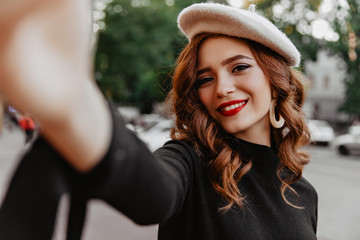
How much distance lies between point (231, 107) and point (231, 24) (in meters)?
0.30

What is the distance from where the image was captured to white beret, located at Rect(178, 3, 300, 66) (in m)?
1.24

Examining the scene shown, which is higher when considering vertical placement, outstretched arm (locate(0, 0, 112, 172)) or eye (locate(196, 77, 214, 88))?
outstretched arm (locate(0, 0, 112, 172))

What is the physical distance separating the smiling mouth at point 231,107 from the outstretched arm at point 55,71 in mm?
883

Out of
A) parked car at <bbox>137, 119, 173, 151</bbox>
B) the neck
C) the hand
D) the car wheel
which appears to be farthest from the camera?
the car wheel

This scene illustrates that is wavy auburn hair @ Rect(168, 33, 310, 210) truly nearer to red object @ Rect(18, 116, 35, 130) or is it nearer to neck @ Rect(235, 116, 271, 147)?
neck @ Rect(235, 116, 271, 147)

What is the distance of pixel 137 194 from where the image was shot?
598mm

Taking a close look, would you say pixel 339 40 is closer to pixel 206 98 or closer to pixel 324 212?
pixel 324 212

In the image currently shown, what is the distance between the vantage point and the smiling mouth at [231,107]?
4.33ft

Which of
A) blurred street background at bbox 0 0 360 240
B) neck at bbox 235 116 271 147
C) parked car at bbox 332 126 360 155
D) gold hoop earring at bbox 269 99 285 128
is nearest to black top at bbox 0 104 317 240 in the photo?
neck at bbox 235 116 271 147

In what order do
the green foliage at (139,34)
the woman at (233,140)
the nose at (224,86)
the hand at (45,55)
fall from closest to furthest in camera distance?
the hand at (45,55) < the woman at (233,140) < the nose at (224,86) < the green foliage at (139,34)

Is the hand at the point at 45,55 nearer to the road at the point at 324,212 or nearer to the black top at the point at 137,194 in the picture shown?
the black top at the point at 137,194

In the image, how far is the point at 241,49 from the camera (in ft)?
4.32

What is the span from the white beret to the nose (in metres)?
0.16

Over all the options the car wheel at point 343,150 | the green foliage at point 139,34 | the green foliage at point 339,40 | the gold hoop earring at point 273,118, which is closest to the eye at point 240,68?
the gold hoop earring at point 273,118
